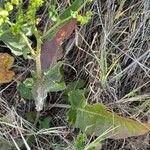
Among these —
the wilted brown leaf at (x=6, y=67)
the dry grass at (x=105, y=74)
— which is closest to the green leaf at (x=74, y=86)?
the dry grass at (x=105, y=74)

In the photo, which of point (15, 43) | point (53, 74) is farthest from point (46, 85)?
point (15, 43)

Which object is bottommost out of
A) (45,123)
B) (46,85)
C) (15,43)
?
(45,123)

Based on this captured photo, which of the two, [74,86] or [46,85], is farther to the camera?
[74,86]

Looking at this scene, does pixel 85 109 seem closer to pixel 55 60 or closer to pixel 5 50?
pixel 55 60

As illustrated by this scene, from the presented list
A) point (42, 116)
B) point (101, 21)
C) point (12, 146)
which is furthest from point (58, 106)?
point (101, 21)

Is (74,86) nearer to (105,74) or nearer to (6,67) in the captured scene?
(105,74)

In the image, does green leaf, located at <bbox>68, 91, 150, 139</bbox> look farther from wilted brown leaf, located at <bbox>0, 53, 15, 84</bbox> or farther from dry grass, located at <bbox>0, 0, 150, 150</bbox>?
wilted brown leaf, located at <bbox>0, 53, 15, 84</bbox>

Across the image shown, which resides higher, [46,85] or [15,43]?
[15,43]
